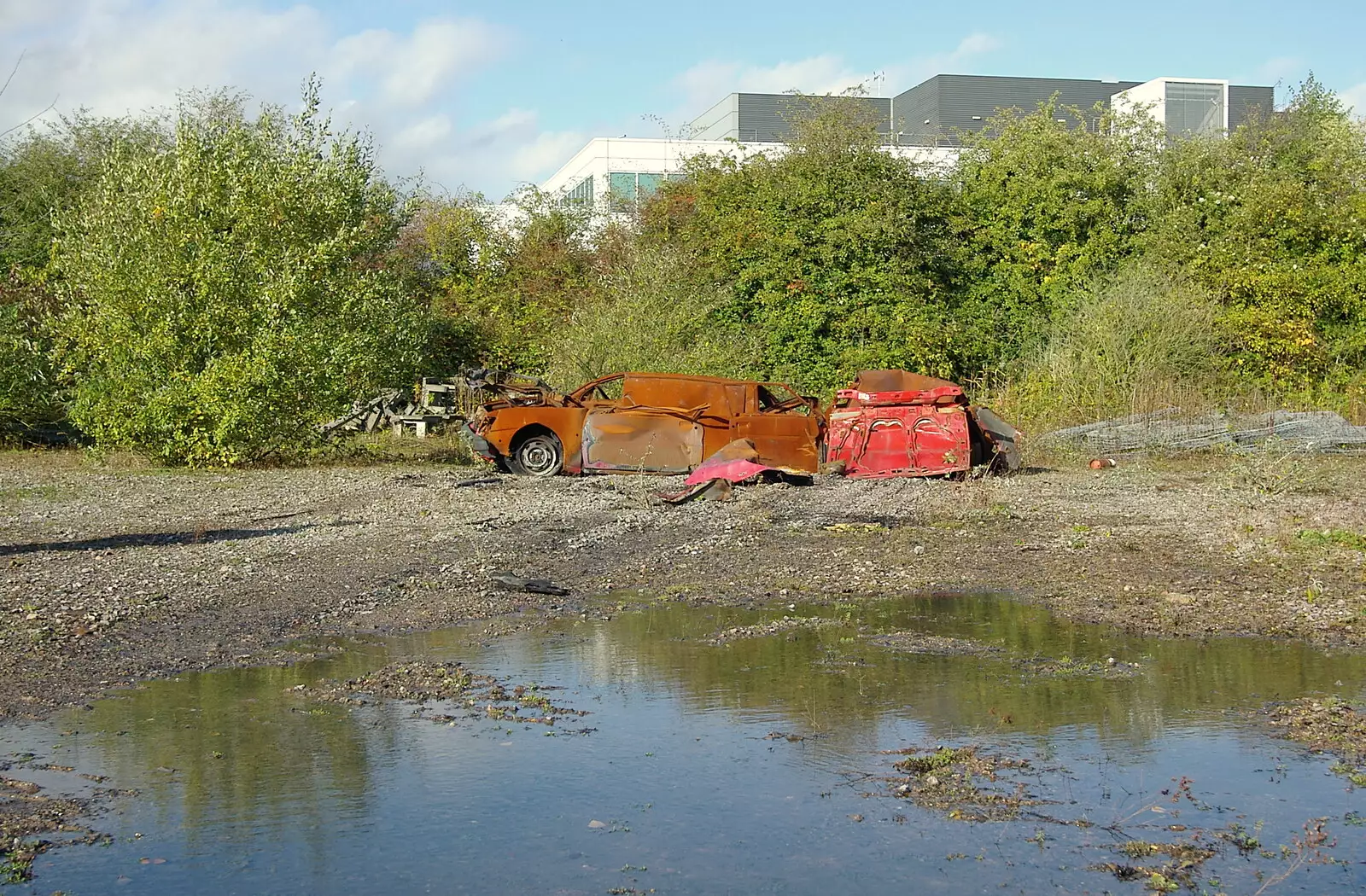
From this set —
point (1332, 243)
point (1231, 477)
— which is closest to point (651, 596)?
point (1231, 477)

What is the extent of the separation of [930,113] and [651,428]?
50.1m

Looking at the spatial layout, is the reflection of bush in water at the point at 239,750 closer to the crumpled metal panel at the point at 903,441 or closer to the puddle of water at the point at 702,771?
the puddle of water at the point at 702,771

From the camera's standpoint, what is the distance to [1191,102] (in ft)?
209

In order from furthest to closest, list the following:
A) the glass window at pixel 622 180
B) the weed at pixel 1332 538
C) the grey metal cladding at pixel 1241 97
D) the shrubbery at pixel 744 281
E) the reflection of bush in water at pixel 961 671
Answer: the grey metal cladding at pixel 1241 97, the glass window at pixel 622 180, the shrubbery at pixel 744 281, the weed at pixel 1332 538, the reflection of bush in water at pixel 961 671

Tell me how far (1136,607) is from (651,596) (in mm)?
3554

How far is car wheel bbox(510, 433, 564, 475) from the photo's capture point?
63.9 feet

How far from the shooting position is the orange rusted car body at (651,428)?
18797 mm

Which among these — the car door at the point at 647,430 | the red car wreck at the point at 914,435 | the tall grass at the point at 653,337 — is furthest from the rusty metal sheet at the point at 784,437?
the tall grass at the point at 653,337

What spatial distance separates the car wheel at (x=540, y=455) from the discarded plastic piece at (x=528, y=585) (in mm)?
8893

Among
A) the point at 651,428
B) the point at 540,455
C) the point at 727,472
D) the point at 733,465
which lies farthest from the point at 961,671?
the point at 540,455

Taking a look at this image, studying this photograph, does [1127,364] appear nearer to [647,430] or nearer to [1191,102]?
[647,430]

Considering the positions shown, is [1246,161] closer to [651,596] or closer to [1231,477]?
[1231,477]

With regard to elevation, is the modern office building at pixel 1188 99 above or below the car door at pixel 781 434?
above

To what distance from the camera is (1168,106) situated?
63.2 meters
